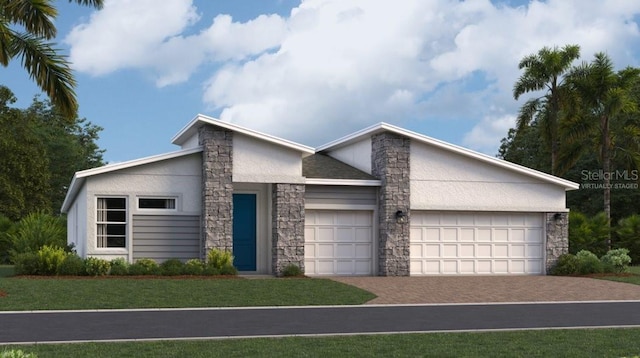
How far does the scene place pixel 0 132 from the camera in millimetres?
45688

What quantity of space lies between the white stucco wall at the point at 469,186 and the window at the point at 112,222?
889 cm

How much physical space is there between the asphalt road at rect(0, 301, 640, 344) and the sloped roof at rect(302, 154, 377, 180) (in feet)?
31.1

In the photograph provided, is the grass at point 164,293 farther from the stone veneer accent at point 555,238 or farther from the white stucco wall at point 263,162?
the stone veneer accent at point 555,238

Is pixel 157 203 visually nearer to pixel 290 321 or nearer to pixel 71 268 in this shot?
pixel 71 268

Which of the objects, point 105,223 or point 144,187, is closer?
point 105,223

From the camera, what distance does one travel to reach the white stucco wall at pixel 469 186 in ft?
86.2

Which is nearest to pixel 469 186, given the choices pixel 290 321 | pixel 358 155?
pixel 358 155

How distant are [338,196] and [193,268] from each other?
17.4 feet

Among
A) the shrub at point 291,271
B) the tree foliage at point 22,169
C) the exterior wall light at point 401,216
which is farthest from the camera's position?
the tree foliage at point 22,169

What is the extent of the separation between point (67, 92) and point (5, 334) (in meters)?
9.76

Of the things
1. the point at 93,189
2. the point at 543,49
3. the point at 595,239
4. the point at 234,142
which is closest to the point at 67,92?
the point at 93,189

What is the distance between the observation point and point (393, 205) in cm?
2583

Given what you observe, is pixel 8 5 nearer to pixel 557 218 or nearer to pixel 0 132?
pixel 557 218

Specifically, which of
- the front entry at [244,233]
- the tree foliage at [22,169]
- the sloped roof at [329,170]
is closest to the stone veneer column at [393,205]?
the sloped roof at [329,170]
